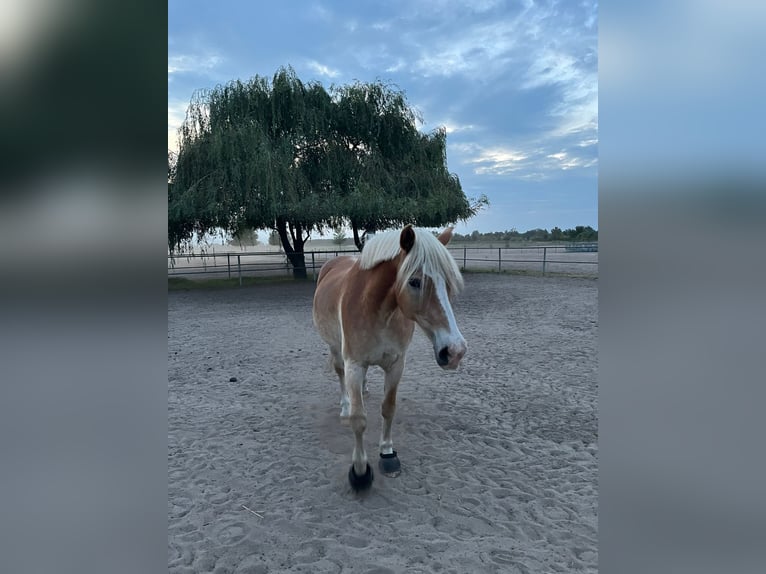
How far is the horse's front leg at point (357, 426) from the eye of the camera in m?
2.49

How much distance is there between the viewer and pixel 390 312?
2342mm

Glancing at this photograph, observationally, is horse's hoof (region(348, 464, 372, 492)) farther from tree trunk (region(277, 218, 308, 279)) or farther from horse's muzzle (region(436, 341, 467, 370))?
tree trunk (region(277, 218, 308, 279))

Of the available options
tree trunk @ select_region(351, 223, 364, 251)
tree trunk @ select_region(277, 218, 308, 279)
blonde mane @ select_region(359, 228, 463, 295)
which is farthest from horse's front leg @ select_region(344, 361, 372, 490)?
tree trunk @ select_region(277, 218, 308, 279)

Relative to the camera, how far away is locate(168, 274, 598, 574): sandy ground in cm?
199

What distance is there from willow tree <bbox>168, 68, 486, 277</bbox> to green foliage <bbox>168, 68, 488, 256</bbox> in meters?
0.03

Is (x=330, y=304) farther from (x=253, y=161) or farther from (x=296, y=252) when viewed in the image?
(x=296, y=252)

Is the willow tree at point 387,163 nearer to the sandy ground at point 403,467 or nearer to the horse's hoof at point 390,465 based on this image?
the sandy ground at point 403,467

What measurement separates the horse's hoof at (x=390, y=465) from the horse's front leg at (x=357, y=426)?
0.22 meters
